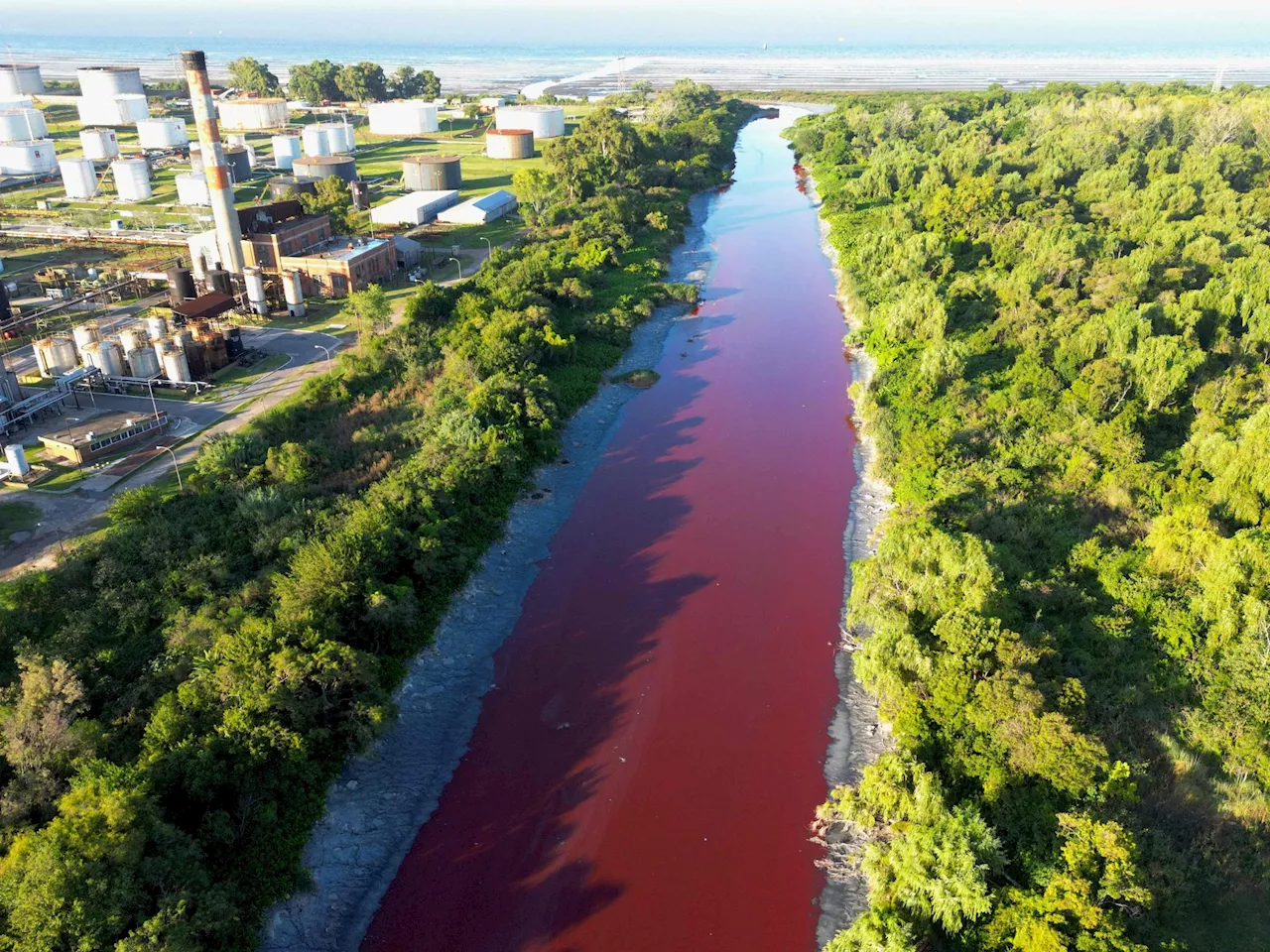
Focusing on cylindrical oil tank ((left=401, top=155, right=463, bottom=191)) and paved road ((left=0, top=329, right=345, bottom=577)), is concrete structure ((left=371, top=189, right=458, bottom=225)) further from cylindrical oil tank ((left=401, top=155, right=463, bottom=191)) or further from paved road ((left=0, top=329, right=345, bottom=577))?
paved road ((left=0, top=329, right=345, bottom=577))

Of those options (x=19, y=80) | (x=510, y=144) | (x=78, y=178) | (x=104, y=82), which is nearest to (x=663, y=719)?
(x=78, y=178)

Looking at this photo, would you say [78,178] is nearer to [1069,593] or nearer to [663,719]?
[663,719]

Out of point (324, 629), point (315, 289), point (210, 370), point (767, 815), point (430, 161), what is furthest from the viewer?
point (430, 161)

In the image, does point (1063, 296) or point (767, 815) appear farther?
point (1063, 296)

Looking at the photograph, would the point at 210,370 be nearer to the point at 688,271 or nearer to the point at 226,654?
the point at 226,654

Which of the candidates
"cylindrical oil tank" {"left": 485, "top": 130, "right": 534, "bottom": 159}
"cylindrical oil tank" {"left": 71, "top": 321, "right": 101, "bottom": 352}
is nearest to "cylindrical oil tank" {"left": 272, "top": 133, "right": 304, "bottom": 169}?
"cylindrical oil tank" {"left": 485, "top": 130, "right": 534, "bottom": 159}

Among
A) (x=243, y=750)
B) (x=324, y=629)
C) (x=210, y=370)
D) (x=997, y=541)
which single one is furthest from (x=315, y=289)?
(x=997, y=541)
